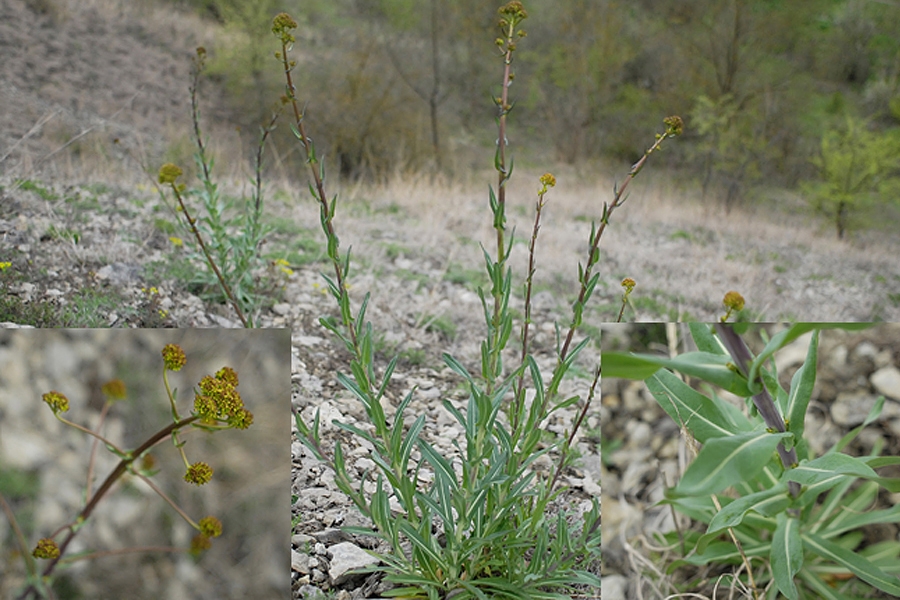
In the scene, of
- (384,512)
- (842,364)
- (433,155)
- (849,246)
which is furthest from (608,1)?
(384,512)

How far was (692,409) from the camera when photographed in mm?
941

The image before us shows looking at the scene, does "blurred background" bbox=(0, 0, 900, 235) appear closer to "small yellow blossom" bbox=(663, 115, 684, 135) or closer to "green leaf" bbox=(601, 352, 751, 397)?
"small yellow blossom" bbox=(663, 115, 684, 135)

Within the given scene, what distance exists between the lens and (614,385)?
1522mm

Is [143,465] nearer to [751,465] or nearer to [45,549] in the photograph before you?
[45,549]

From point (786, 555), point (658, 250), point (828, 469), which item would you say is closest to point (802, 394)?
point (828, 469)

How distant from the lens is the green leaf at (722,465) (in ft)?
2.32

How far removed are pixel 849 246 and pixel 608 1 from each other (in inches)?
210

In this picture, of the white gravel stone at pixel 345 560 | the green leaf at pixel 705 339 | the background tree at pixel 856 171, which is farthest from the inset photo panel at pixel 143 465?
the background tree at pixel 856 171

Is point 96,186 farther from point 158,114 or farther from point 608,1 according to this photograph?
point 608,1

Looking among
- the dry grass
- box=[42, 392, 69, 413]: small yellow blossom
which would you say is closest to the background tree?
the dry grass

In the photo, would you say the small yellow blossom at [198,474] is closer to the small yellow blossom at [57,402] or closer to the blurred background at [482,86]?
the small yellow blossom at [57,402]

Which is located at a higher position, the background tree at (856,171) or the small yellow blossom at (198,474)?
the background tree at (856,171)

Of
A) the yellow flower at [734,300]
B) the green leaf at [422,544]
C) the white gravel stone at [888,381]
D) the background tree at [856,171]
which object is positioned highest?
the background tree at [856,171]

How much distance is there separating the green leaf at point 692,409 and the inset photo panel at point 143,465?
621mm
